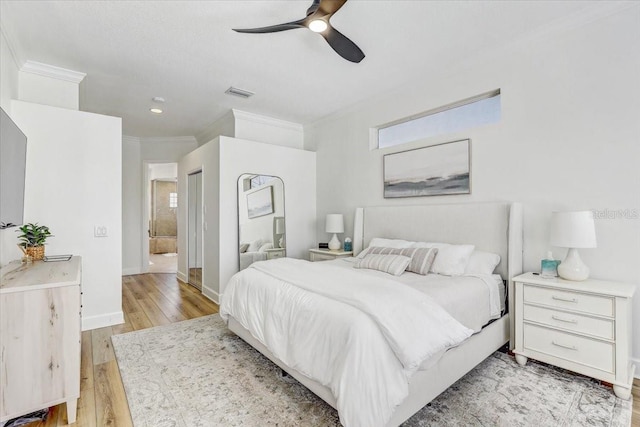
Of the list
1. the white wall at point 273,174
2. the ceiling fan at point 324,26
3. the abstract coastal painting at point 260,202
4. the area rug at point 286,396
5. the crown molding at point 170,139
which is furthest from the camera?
the crown molding at point 170,139

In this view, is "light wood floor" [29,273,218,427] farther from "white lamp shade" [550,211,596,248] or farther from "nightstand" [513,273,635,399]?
"white lamp shade" [550,211,596,248]

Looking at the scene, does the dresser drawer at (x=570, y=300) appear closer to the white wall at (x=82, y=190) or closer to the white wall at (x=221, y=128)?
the white wall at (x=82, y=190)

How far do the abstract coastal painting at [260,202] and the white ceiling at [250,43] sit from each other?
4.42 ft

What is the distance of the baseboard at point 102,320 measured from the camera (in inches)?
131

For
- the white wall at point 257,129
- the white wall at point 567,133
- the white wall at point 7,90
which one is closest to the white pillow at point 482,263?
the white wall at point 567,133

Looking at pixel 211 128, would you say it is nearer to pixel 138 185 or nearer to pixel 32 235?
pixel 138 185

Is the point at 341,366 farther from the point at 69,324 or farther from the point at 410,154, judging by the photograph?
the point at 410,154

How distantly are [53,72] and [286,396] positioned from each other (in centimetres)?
410

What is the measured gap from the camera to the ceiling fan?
1971 mm

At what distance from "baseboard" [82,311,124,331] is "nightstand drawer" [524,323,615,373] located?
163 inches

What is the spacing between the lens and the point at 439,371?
1.90 meters

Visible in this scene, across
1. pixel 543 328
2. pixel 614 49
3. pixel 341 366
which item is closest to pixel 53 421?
pixel 341 366

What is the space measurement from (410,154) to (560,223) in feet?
5.98

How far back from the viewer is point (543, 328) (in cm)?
241
